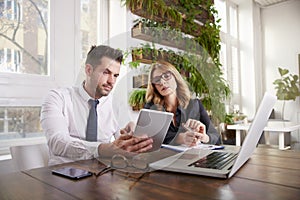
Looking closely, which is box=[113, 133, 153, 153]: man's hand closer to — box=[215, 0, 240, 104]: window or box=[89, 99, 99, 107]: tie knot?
box=[89, 99, 99, 107]: tie knot

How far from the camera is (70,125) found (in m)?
1.11

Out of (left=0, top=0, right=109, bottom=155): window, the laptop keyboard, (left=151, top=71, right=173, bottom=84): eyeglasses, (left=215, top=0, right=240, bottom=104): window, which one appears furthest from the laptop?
(left=215, top=0, right=240, bottom=104): window

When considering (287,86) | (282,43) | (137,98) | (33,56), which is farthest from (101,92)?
(282,43)

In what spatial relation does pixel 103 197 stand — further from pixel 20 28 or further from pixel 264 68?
pixel 264 68

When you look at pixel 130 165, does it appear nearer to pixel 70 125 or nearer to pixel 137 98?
pixel 137 98

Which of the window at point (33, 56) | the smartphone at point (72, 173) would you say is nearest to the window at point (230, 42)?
the window at point (33, 56)

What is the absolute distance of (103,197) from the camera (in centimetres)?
52

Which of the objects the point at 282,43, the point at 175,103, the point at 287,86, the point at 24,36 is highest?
the point at 282,43

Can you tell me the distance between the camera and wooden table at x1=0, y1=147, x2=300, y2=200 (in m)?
0.53

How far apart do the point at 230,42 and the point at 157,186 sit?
4.02 m

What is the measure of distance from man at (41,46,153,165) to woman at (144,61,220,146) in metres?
0.08

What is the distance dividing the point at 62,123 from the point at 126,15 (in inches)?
44.6

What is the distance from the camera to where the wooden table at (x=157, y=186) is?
20.8 inches

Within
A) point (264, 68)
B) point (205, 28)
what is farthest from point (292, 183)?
point (264, 68)
